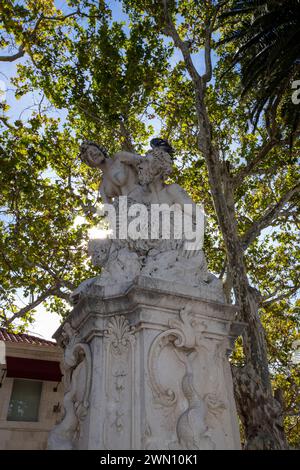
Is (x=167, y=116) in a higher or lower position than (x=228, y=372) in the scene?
higher

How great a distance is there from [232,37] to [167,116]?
125 inches

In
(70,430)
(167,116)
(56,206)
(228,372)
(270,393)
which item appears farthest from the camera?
(167,116)

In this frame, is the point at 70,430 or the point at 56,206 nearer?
the point at 70,430

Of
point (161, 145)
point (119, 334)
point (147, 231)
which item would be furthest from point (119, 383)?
point (161, 145)

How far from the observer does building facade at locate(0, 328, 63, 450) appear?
6.98 m

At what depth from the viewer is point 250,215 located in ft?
42.4

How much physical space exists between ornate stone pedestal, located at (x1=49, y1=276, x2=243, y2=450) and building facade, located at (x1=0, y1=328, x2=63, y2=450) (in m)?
3.66

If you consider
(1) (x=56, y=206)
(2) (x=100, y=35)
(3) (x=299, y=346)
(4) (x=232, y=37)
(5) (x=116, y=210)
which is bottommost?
(5) (x=116, y=210)

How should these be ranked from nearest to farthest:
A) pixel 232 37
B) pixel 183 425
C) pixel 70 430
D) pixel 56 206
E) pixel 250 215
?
pixel 183 425
pixel 70 430
pixel 232 37
pixel 56 206
pixel 250 215

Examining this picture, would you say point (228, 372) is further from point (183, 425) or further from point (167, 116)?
point (167, 116)

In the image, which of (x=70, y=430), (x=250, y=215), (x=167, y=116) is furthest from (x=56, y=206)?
(x=70, y=430)

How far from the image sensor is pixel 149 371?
3010 mm

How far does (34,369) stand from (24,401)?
0.79 m

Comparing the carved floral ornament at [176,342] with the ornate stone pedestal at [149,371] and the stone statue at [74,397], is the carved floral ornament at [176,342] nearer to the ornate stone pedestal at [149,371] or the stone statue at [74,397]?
the ornate stone pedestal at [149,371]
